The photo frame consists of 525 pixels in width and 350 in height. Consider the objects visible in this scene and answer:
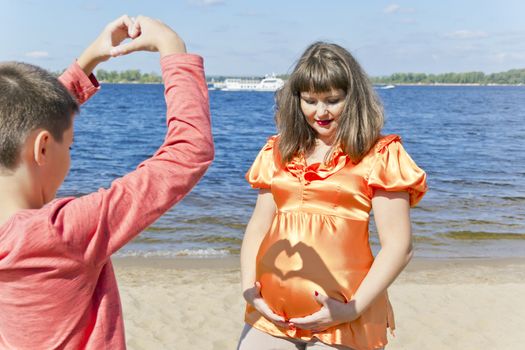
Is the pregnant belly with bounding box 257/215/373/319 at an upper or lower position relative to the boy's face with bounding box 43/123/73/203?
lower

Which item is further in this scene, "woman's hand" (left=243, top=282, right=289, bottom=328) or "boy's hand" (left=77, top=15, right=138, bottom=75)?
"woman's hand" (left=243, top=282, right=289, bottom=328)

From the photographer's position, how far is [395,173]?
2.73 meters

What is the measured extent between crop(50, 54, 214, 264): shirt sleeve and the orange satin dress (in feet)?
4.54

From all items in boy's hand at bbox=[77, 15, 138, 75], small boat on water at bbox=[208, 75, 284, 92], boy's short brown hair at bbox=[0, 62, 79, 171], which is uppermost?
boy's hand at bbox=[77, 15, 138, 75]

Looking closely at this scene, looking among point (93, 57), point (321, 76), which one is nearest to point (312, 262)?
point (321, 76)

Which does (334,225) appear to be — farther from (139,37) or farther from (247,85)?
(247,85)

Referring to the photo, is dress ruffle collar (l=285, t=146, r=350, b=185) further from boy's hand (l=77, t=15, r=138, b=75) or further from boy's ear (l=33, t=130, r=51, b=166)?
boy's ear (l=33, t=130, r=51, b=166)

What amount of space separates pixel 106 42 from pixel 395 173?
1374mm

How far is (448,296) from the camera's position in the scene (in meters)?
7.46

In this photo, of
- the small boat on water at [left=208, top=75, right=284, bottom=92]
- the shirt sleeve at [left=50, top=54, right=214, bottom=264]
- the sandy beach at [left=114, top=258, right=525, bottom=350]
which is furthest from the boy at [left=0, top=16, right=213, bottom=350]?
the small boat on water at [left=208, top=75, right=284, bottom=92]

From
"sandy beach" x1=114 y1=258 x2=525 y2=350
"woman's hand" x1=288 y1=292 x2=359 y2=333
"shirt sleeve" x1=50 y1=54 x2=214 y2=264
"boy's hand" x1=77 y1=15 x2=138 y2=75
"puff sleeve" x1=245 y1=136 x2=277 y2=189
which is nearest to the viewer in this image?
"shirt sleeve" x1=50 y1=54 x2=214 y2=264

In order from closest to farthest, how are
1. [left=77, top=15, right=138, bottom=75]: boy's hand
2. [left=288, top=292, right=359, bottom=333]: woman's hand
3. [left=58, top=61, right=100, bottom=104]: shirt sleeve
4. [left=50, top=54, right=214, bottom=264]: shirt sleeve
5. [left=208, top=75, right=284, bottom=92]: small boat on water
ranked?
[left=50, top=54, right=214, bottom=264]: shirt sleeve, [left=77, top=15, right=138, bottom=75]: boy's hand, [left=58, top=61, right=100, bottom=104]: shirt sleeve, [left=288, top=292, right=359, bottom=333]: woman's hand, [left=208, top=75, right=284, bottom=92]: small boat on water

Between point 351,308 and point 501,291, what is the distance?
5.46m

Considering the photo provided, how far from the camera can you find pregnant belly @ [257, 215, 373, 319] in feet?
9.12
